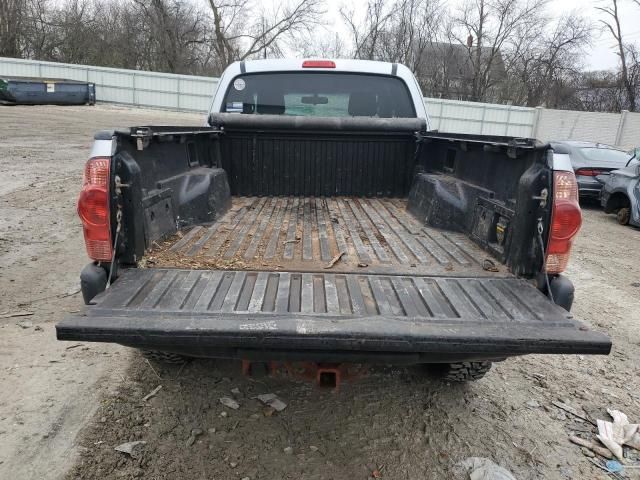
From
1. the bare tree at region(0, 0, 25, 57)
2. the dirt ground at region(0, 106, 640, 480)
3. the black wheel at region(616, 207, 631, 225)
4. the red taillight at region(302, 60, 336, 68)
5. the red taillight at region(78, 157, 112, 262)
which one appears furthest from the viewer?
the bare tree at region(0, 0, 25, 57)

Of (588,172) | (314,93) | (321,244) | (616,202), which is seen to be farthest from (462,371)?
(588,172)

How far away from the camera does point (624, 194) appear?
9.63 meters

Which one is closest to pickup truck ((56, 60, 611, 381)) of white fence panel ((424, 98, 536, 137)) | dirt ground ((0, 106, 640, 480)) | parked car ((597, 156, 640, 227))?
dirt ground ((0, 106, 640, 480))

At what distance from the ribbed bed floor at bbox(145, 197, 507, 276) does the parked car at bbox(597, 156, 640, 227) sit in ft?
24.3

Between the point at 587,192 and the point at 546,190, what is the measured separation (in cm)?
1029

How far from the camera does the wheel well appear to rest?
9.69 metres

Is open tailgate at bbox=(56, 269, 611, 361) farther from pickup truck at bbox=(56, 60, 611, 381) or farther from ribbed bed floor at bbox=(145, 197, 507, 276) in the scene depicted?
ribbed bed floor at bbox=(145, 197, 507, 276)

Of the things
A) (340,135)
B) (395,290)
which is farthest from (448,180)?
(395,290)

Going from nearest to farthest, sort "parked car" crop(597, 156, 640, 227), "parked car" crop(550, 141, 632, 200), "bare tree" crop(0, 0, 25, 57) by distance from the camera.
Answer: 1. "parked car" crop(597, 156, 640, 227)
2. "parked car" crop(550, 141, 632, 200)
3. "bare tree" crop(0, 0, 25, 57)

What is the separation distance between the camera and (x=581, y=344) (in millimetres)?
1954

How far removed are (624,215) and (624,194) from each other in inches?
17.0

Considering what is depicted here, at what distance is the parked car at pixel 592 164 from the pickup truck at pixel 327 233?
26.8ft

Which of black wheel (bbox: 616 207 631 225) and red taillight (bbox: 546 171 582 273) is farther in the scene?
black wheel (bbox: 616 207 631 225)

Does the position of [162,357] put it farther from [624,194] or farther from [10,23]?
[10,23]
